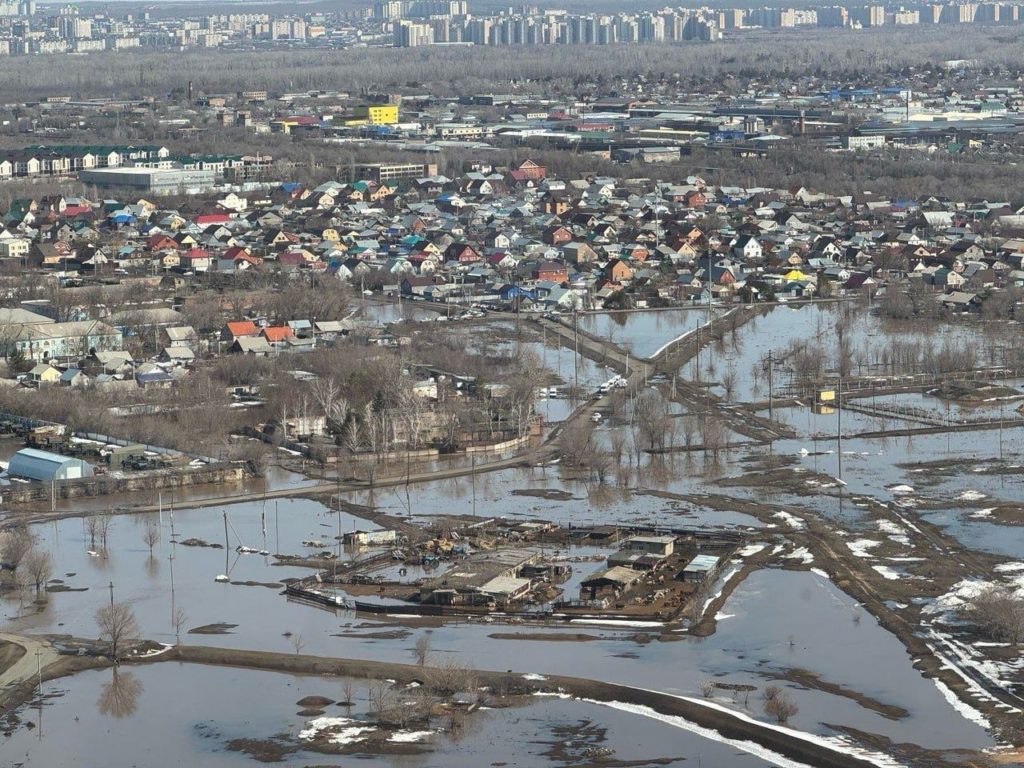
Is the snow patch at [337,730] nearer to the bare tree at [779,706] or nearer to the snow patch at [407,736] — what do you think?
the snow patch at [407,736]

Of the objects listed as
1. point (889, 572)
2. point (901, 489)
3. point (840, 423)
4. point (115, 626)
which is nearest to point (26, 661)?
point (115, 626)

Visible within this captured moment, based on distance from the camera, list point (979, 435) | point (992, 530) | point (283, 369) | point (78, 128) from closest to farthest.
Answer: point (992, 530)
point (979, 435)
point (283, 369)
point (78, 128)

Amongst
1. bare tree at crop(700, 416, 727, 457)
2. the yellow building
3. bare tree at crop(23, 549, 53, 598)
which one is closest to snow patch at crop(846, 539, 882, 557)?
bare tree at crop(700, 416, 727, 457)

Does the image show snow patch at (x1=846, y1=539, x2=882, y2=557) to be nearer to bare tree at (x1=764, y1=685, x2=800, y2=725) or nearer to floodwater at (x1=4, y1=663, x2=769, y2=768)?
bare tree at (x1=764, y1=685, x2=800, y2=725)

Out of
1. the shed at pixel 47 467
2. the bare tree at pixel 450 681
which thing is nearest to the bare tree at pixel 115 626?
the bare tree at pixel 450 681

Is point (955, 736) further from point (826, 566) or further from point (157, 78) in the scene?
point (157, 78)

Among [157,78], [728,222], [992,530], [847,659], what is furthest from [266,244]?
[157,78]

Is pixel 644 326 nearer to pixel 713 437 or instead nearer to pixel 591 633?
pixel 713 437
